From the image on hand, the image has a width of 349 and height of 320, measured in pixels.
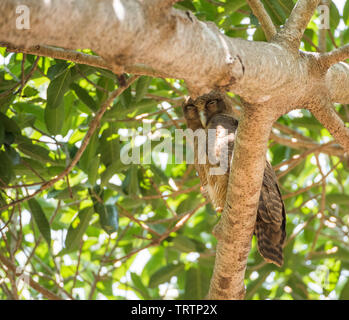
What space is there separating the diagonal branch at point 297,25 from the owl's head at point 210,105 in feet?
5.04

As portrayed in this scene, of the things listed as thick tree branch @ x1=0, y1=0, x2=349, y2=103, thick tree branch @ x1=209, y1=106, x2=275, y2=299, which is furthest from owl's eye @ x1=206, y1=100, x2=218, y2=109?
thick tree branch @ x1=0, y1=0, x2=349, y2=103

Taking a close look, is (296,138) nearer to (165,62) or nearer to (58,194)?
(58,194)

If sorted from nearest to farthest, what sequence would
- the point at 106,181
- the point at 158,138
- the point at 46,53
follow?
the point at 46,53, the point at 106,181, the point at 158,138

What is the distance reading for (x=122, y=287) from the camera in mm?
4707

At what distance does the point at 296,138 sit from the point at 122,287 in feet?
7.26

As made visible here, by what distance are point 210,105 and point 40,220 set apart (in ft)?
5.09

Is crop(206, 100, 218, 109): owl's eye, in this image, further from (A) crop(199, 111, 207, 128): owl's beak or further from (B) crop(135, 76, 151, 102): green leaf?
(B) crop(135, 76, 151, 102): green leaf

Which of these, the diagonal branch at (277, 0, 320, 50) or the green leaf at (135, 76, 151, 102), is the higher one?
the diagonal branch at (277, 0, 320, 50)

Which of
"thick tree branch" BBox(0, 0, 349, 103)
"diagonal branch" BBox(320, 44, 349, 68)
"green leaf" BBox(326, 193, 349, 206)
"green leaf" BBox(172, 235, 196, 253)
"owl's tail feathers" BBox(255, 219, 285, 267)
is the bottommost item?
"green leaf" BBox(172, 235, 196, 253)

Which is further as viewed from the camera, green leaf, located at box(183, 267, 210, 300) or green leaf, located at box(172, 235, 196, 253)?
green leaf, located at box(183, 267, 210, 300)

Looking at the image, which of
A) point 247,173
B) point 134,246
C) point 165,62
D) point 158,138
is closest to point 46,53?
point 165,62

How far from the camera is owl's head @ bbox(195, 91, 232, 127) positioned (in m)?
3.71

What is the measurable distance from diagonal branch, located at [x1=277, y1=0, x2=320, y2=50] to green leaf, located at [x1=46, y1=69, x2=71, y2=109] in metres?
1.48

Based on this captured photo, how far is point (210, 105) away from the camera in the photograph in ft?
12.3
